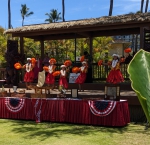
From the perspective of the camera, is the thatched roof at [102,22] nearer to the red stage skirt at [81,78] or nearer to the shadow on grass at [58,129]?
the red stage skirt at [81,78]

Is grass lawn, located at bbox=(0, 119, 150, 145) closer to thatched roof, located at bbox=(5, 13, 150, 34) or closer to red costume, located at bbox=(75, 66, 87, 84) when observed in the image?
red costume, located at bbox=(75, 66, 87, 84)

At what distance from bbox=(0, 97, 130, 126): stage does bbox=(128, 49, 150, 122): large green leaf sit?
6.45 meters

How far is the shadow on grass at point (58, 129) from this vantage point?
246 inches

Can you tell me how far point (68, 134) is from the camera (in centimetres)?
623

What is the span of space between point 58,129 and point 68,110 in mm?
735

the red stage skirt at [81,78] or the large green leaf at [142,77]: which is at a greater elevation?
the large green leaf at [142,77]

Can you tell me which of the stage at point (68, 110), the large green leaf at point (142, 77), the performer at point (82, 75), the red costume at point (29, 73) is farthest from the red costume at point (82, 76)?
the large green leaf at point (142, 77)

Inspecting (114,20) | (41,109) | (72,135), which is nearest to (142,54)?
(72,135)

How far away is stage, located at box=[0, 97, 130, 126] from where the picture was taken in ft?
22.4

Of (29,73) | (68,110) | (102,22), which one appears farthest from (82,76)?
(68,110)

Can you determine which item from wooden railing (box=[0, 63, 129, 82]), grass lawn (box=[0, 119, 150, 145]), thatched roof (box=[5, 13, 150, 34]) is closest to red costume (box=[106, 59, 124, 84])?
thatched roof (box=[5, 13, 150, 34])

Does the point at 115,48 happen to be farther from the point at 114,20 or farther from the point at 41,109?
the point at 41,109

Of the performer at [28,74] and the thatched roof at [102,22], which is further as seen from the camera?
the performer at [28,74]

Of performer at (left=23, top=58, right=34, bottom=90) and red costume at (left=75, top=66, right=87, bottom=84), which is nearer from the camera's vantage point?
red costume at (left=75, top=66, right=87, bottom=84)
